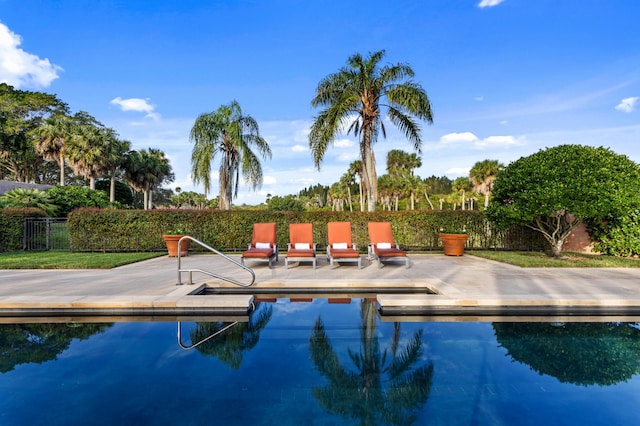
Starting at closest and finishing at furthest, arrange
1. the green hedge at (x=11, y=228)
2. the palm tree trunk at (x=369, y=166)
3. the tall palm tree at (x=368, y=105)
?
1. the green hedge at (x=11, y=228)
2. the tall palm tree at (x=368, y=105)
3. the palm tree trunk at (x=369, y=166)

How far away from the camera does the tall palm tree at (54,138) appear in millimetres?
28953

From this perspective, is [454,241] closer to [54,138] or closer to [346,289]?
[346,289]

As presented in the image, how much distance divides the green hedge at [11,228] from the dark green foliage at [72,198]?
26.8ft

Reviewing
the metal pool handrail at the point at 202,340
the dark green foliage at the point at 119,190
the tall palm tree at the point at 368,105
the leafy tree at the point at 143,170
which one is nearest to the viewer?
the metal pool handrail at the point at 202,340

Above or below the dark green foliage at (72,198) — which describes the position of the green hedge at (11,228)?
below

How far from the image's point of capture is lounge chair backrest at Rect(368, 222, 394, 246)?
9.84 meters

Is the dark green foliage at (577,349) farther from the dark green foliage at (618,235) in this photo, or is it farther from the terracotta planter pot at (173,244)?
the terracotta planter pot at (173,244)

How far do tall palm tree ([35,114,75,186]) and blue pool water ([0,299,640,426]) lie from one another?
106 ft

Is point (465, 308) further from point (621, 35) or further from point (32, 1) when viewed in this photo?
point (32, 1)

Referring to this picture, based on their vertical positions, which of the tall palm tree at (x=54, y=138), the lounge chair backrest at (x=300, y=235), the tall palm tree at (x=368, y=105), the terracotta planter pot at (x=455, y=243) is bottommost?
the terracotta planter pot at (x=455, y=243)

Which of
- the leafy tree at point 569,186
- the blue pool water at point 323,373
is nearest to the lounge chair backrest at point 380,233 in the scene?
the leafy tree at point 569,186

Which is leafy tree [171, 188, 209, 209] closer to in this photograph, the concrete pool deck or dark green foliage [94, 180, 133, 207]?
dark green foliage [94, 180, 133, 207]

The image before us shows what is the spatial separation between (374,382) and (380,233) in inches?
274

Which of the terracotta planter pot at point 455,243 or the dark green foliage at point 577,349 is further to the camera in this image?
the terracotta planter pot at point 455,243
